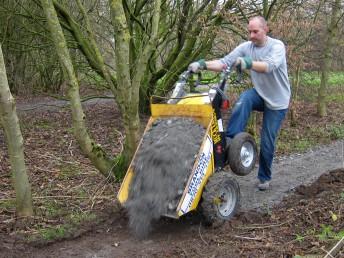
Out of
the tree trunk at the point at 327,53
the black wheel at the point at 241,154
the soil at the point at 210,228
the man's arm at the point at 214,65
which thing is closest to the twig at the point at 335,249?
the soil at the point at 210,228

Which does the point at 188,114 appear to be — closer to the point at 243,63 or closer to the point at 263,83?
the point at 243,63

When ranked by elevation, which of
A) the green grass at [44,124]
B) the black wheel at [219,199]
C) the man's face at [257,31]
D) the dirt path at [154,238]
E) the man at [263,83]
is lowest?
the green grass at [44,124]

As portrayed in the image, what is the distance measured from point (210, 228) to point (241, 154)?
0.93m

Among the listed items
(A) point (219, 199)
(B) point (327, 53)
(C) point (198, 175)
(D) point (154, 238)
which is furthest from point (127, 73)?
(B) point (327, 53)

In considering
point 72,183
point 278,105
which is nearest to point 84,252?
point 72,183

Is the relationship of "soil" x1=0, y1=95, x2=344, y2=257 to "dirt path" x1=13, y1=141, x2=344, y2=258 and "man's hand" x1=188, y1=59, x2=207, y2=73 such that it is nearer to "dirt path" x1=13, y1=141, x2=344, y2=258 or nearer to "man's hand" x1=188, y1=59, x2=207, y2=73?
"dirt path" x1=13, y1=141, x2=344, y2=258

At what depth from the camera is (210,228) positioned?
4715mm

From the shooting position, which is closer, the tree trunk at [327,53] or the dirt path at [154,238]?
the dirt path at [154,238]

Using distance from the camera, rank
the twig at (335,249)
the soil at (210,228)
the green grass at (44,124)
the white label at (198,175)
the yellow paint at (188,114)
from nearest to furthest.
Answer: the twig at (335,249) < the soil at (210,228) < the white label at (198,175) < the yellow paint at (188,114) < the green grass at (44,124)

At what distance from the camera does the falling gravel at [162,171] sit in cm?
441

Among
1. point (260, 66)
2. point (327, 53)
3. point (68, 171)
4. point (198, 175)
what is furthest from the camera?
point (327, 53)

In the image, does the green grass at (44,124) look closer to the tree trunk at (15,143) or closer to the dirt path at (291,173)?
the dirt path at (291,173)

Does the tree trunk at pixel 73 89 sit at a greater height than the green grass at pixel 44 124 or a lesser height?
greater

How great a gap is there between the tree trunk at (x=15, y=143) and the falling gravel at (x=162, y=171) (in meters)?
1.15
